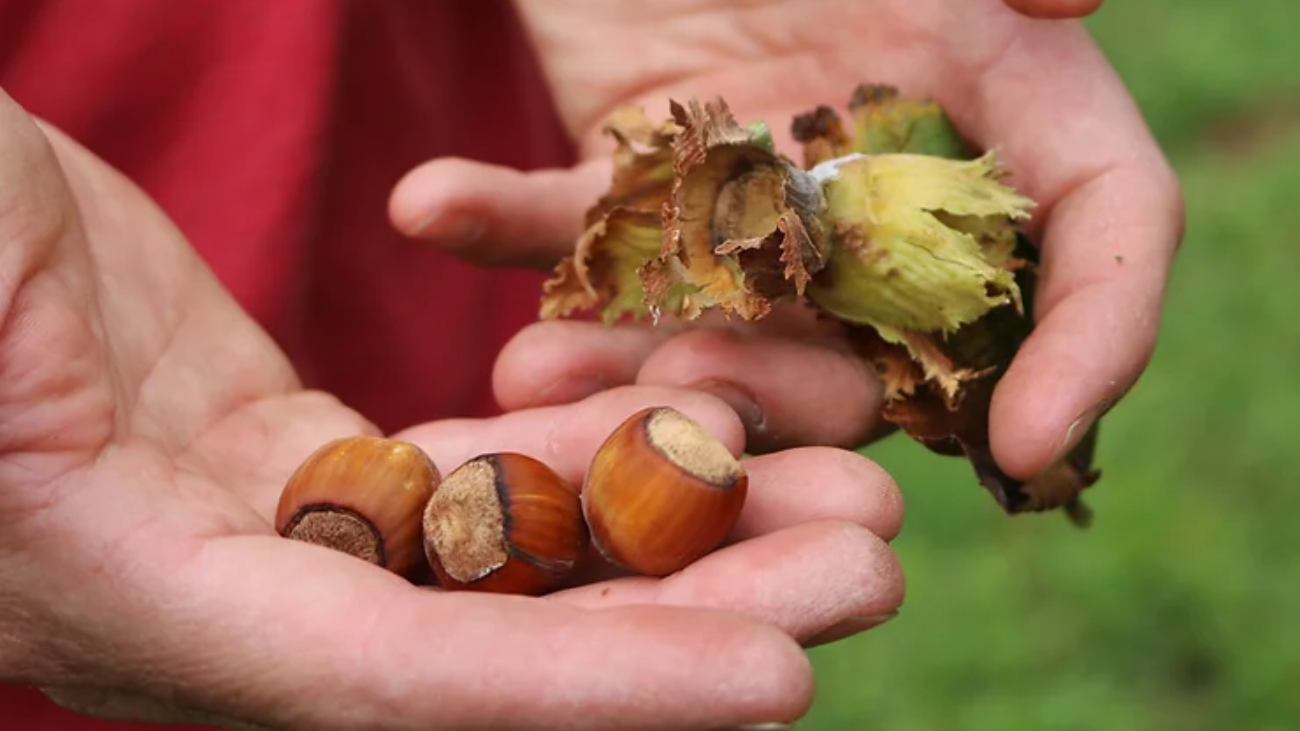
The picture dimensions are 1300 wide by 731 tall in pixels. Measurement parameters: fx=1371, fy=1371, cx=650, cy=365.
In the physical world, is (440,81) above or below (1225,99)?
above

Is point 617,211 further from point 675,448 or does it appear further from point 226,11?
point 226,11

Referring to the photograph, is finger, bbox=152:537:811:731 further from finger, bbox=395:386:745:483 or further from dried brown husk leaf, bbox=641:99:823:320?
dried brown husk leaf, bbox=641:99:823:320

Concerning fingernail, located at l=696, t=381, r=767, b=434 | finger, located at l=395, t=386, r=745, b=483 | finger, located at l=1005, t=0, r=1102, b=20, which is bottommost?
fingernail, located at l=696, t=381, r=767, b=434

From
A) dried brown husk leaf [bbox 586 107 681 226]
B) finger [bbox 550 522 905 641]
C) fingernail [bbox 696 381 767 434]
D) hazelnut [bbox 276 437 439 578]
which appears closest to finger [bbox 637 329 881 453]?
fingernail [bbox 696 381 767 434]

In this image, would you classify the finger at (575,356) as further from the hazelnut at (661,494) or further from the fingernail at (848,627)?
the fingernail at (848,627)

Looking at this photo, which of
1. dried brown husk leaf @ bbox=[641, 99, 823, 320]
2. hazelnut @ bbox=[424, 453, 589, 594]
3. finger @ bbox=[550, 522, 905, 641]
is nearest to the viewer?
finger @ bbox=[550, 522, 905, 641]

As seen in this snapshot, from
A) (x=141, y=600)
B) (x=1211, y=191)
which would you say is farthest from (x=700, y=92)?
(x=1211, y=191)
